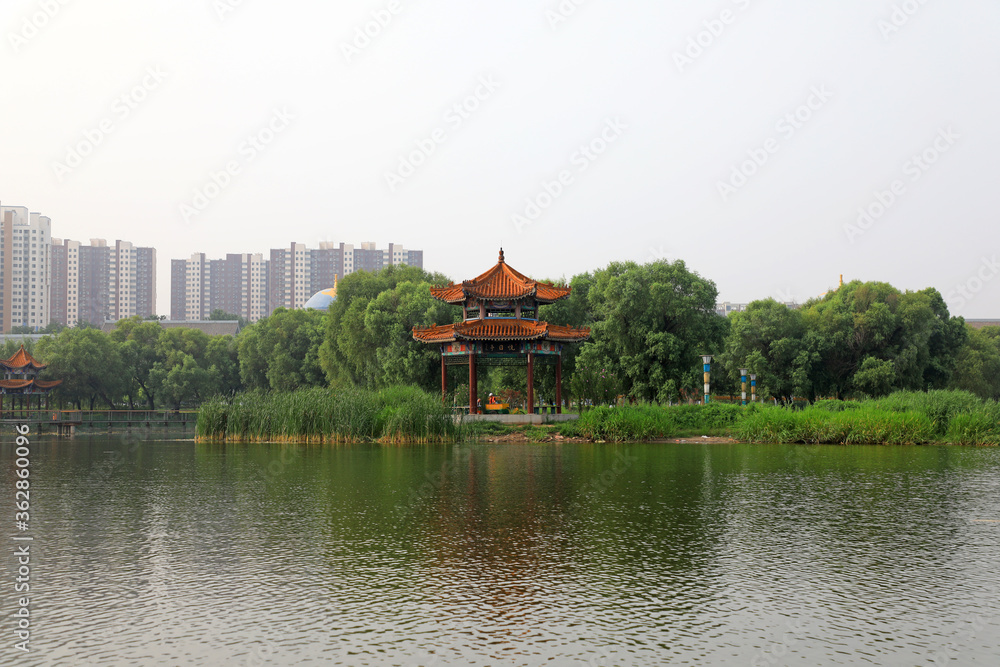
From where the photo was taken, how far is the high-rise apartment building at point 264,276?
149 metres

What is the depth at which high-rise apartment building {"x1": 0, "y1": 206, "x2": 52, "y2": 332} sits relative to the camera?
4572 inches

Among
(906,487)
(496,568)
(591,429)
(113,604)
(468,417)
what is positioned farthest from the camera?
(468,417)

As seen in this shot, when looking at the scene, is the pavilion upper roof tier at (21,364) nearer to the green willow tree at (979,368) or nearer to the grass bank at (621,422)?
the grass bank at (621,422)

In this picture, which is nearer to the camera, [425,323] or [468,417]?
[468,417]

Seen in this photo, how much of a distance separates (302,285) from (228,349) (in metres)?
79.3

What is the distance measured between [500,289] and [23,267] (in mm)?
104857

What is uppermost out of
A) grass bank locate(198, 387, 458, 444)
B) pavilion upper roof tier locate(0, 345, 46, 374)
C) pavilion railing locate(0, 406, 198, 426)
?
pavilion upper roof tier locate(0, 345, 46, 374)

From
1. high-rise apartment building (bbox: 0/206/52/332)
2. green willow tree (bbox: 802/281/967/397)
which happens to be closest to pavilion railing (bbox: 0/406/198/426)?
green willow tree (bbox: 802/281/967/397)

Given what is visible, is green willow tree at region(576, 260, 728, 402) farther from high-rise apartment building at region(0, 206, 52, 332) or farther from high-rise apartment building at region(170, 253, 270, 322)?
high-rise apartment building at region(170, 253, 270, 322)

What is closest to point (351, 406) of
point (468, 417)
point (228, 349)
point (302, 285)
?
point (468, 417)

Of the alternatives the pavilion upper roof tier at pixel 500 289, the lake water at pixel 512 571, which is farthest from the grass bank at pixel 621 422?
the lake water at pixel 512 571

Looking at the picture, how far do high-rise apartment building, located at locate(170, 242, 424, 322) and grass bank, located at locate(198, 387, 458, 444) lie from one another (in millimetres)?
115550

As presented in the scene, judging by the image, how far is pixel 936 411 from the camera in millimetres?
30766

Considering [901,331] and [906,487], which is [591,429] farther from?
[901,331]
